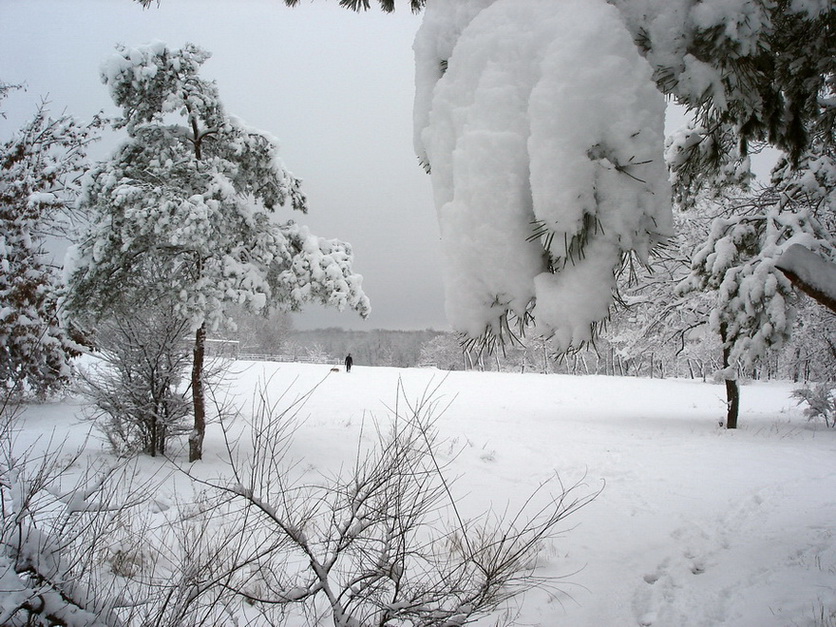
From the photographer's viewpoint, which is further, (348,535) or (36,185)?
(36,185)

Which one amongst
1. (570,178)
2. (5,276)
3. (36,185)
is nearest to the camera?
(570,178)

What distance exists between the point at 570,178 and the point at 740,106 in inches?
62.8

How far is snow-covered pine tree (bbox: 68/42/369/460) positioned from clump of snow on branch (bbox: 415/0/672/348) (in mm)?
6203

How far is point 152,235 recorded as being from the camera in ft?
23.1

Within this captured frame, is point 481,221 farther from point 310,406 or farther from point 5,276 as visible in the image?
point 310,406

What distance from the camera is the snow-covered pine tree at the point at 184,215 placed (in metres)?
6.92

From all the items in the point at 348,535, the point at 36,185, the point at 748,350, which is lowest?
the point at 348,535

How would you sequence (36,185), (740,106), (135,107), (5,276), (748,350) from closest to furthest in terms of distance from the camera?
(740,106) → (748,350) → (135,107) → (5,276) → (36,185)

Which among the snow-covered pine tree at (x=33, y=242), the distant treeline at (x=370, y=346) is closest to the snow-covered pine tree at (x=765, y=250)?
the snow-covered pine tree at (x=33, y=242)

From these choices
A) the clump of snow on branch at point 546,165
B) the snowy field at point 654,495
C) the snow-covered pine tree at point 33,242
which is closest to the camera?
the clump of snow on branch at point 546,165

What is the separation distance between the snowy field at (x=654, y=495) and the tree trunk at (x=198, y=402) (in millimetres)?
268

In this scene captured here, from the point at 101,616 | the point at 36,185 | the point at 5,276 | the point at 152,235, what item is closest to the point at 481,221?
the point at 101,616

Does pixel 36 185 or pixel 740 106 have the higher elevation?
pixel 36 185

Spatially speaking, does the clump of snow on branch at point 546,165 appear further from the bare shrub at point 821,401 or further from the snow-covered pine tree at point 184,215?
the bare shrub at point 821,401
